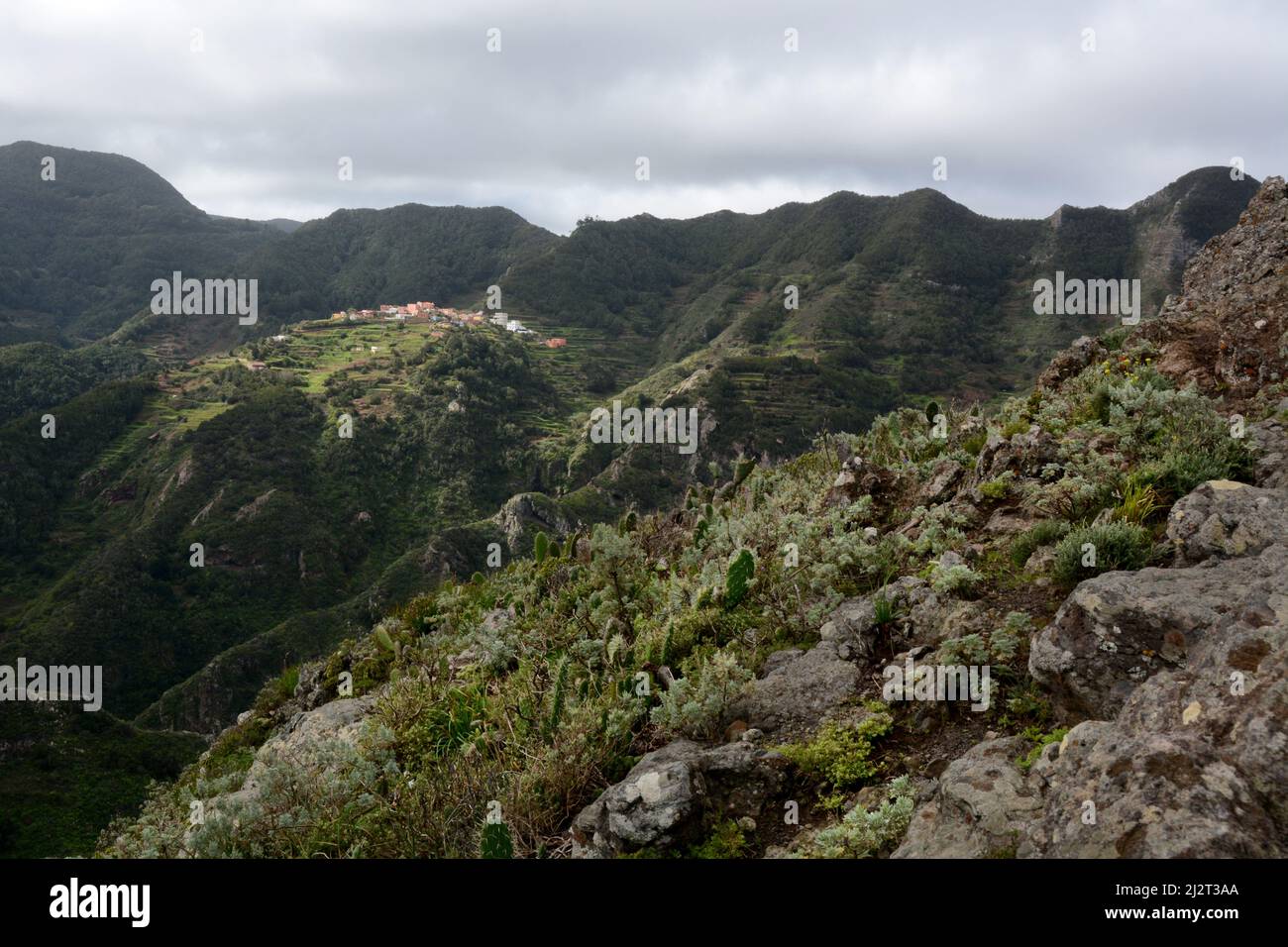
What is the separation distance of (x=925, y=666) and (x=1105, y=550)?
1.55 m

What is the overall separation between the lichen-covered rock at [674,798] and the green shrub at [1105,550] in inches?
105

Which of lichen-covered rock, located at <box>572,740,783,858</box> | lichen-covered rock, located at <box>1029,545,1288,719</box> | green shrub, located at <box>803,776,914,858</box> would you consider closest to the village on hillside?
lichen-covered rock, located at <box>572,740,783,858</box>

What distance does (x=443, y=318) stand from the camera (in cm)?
16862

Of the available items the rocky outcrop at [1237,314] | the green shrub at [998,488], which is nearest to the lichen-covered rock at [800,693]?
the green shrub at [998,488]

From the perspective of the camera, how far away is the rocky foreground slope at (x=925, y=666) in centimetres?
332

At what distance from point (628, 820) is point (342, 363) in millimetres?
132428

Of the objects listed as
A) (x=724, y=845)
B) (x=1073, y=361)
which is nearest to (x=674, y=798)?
(x=724, y=845)

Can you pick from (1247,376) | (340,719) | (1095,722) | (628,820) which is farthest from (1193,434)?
(340,719)

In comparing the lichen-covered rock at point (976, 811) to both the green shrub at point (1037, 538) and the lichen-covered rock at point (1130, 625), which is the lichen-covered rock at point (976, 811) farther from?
the green shrub at point (1037, 538)

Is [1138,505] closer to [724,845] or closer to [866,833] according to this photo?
[866,833]

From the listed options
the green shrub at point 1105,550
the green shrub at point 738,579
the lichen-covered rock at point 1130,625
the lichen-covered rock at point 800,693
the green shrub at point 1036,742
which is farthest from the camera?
the green shrub at point 738,579

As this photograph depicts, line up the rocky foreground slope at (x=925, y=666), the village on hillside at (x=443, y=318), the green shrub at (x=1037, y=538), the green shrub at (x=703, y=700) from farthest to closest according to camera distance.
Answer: the village on hillside at (x=443, y=318) → the green shrub at (x=1037, y=538) → the green shrub at (x=703, y=700) → the rocky foreground slope at (x=925, y=666)

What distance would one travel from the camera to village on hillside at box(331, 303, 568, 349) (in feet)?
522
